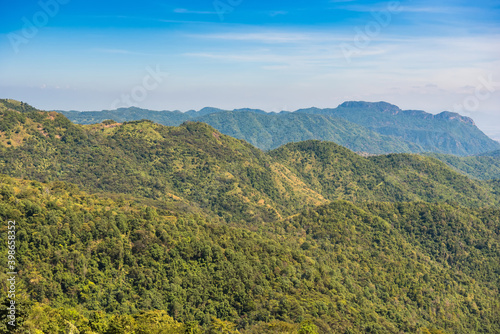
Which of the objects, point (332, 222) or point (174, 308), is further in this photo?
point (332, 222)

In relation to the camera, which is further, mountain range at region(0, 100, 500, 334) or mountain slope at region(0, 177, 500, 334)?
mountain range at region(0, 100, 500, 334)

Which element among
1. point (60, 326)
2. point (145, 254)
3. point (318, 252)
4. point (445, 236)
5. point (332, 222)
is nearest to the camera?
point (60, 326)

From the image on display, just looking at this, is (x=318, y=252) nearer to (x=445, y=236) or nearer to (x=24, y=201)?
(x=445, y=236)

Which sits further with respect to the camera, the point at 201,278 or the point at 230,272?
the point at 230,272

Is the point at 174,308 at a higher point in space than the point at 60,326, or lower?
lower

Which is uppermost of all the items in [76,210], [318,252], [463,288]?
[76,210]

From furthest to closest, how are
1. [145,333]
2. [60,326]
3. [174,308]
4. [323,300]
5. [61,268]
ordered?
[323,300] → [174,308] → [61,268] → [145,333] → [60,326]

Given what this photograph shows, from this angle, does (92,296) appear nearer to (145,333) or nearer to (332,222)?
(145,333)

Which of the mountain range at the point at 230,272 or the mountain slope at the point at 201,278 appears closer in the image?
the mountain slope at the point at 201,278

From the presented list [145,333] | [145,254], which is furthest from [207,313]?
[145,333]

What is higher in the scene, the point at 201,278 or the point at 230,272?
the point at 230,272
